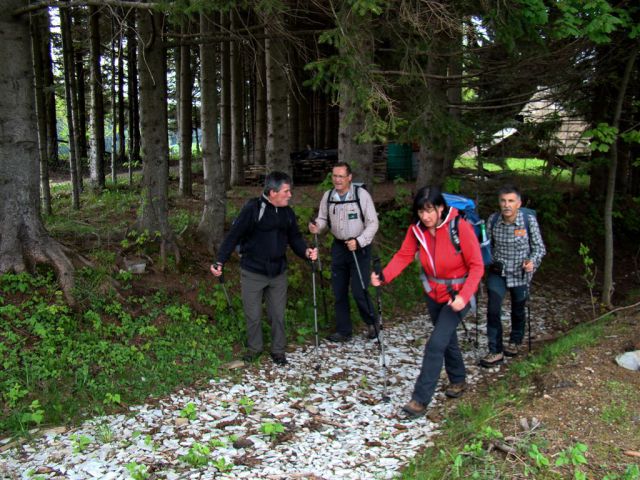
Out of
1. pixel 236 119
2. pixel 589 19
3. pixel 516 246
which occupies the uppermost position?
pixel 589 19

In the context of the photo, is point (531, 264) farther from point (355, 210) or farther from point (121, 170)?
point (121, 170)

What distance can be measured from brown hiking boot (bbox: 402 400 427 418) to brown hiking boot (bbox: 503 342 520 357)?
2.39 meters

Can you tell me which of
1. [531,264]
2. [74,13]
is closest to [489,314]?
[531,264]

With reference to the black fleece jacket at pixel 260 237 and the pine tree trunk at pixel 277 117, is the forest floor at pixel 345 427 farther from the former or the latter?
the pine tree trunk at pixel 277 117

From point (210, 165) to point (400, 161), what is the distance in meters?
10.5

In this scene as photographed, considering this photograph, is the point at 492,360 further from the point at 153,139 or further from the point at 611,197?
the point at 153,139

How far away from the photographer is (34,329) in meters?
6.37

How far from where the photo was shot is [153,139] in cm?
838

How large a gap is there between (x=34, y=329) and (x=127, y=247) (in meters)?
2.22

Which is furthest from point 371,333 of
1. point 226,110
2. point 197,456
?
point 226,110

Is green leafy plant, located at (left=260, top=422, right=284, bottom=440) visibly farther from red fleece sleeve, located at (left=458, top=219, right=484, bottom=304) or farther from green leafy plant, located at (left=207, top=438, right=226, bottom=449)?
red fleece sleeve, located at (left=458, top=219, right=484, bottom=304)

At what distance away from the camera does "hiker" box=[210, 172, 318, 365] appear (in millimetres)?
6695

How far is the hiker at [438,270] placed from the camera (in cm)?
534

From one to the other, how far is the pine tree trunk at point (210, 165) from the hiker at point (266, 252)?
2364 millimetres
